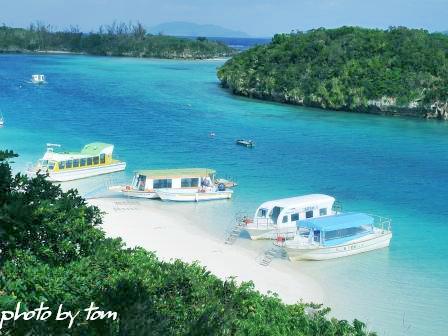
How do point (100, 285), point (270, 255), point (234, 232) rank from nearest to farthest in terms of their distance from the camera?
point (100, 285), point (270, 255), point (234, 232)

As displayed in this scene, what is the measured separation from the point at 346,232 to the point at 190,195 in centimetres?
830

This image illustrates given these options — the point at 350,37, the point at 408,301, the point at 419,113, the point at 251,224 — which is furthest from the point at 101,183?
the point at 350,37

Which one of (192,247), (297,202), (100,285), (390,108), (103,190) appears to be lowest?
(103,190)

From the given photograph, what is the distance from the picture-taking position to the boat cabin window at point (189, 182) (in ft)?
93.6

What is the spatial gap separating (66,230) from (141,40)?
147m

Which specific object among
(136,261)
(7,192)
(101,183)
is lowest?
(101,183)

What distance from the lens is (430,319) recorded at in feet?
54.5

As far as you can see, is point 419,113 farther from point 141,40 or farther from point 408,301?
point 141,40

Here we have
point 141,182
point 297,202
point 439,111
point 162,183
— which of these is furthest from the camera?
point 439,111

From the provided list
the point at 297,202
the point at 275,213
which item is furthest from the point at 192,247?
the point at 297,202

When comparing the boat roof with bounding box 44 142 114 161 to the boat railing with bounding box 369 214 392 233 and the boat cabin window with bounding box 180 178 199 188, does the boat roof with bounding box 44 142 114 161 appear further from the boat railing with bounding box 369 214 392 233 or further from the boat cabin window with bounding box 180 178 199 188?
the boat railing with bounding box 369 214 392 233

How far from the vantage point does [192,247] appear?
2116 centimetres

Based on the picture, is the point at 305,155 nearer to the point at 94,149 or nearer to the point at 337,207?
the point at 337,207

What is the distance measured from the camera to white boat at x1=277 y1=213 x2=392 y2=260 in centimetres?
2081
